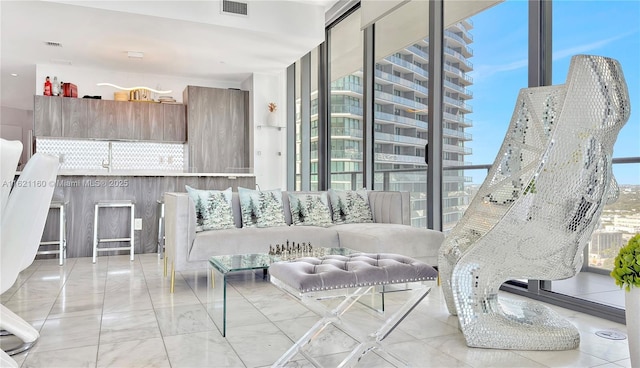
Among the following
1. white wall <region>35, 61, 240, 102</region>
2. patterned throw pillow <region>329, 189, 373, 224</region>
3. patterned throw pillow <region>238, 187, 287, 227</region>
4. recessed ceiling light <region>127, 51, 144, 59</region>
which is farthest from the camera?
white wall <region>35, 61, 240, 102</region>

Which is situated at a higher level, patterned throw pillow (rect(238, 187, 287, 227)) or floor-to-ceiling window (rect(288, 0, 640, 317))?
floor-to-ceiling window (rect(288, 0, 640, 317))

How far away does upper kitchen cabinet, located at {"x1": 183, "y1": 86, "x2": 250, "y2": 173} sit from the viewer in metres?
7.69

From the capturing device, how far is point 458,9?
4383mm

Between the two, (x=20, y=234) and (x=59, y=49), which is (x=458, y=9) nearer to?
(x=20, y=234)

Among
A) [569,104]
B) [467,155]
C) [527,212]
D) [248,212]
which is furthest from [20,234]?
[467,155]

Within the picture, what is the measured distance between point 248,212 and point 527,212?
8.18 feet

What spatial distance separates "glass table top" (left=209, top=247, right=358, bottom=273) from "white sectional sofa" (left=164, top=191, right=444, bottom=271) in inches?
28.1

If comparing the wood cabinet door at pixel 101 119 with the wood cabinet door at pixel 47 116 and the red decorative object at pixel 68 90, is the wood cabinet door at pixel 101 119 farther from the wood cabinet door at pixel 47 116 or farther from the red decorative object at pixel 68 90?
the wood cabinet door at pixel 47 116

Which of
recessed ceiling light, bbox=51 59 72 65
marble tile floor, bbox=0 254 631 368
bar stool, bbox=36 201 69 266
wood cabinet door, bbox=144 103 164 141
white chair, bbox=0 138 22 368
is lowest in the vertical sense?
marble tile floor, bbox=0 254 631 368

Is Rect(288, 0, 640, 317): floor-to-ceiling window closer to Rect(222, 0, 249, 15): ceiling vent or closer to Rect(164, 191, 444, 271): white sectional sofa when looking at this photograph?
Rect(164, 191, 444, 271): white sectional sofa

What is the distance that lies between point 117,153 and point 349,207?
5.16 metres

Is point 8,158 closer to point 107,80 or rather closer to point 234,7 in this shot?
point 234,7

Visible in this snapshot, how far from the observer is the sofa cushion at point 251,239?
11.9ft

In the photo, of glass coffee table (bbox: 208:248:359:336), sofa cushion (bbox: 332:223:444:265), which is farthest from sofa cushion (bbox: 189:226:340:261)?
glass coffee table (bbox: 208:248:359:336)
